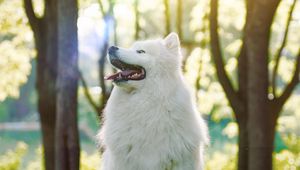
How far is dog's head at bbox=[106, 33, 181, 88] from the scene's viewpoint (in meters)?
6.35

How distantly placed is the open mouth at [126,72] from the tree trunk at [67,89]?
2.76m

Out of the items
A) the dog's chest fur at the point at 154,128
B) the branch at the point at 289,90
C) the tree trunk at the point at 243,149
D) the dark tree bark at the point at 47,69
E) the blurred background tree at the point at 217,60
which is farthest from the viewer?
the tree trunk at the point at 243,149

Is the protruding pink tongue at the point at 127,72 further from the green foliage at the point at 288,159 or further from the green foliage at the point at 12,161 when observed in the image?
the green foliage at the point at 12,161

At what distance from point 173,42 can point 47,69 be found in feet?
16.5

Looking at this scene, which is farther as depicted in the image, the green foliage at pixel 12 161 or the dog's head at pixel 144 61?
the green foliage at pixel 12 161

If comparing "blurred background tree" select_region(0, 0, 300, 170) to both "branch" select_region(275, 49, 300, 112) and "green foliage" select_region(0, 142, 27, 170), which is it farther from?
"green foliage" select_region(0, 142, 27, 170)

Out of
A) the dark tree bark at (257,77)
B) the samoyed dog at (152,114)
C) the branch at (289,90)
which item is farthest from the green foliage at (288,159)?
the samoyed dog at (152,114)

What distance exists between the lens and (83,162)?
1784 cm

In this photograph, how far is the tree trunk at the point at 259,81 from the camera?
9704 millimetres

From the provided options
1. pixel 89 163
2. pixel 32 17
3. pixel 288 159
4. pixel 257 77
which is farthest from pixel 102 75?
pixel 288 159

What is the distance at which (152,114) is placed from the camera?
6.44 m

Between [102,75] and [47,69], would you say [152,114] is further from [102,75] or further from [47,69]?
[102,75]

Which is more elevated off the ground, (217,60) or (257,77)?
(217,60)

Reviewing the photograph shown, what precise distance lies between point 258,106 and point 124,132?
13.2 ft
